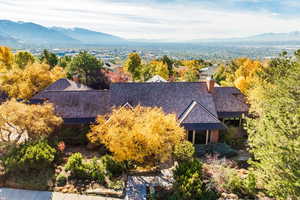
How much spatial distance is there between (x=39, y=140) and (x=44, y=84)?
57.1 ft

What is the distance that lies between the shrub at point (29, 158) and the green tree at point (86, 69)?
22.5 m

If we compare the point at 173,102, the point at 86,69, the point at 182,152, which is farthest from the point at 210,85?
the point at 86,69

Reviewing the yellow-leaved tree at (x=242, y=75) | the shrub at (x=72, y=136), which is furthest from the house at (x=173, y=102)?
the yellow-leaved tree at (x=242, y=75)

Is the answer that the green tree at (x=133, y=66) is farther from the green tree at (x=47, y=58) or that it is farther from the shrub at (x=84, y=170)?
the shrub at (x=84, y=170)

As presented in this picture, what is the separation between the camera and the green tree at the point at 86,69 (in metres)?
38.6

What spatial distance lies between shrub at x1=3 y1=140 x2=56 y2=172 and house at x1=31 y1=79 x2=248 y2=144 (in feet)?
20.6

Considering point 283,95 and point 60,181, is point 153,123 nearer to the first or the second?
point 60,181

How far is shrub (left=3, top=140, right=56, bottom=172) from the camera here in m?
16.3

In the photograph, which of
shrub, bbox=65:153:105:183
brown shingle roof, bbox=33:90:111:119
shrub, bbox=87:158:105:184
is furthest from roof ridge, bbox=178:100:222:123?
shrub, bbox=65:153:105:183

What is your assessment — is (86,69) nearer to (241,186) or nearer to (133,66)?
(133,66)

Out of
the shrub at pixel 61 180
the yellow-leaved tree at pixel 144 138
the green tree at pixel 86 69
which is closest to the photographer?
the yellow-leaved tree at pixel 144 138

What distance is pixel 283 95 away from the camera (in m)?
Answer: 20.6

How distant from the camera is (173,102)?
25891 mm

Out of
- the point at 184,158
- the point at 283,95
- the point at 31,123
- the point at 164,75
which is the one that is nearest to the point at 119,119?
the point at 184,158
